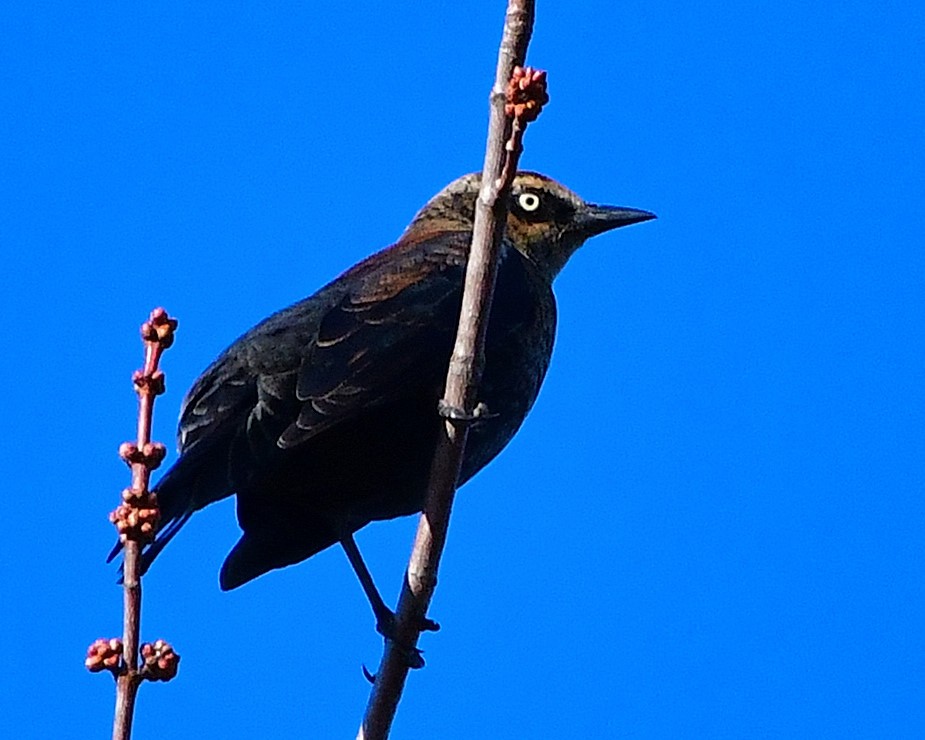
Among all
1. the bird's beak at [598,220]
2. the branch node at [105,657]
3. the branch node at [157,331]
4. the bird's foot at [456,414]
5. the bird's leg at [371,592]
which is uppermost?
the bird's beak at [598,220]

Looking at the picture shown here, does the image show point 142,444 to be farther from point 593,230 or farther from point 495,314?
point 593,230

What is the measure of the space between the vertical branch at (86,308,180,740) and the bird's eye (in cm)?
468

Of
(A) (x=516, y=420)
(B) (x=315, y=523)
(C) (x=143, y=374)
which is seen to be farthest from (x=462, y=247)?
(C) (x=143, y=374)

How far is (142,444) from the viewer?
9.70 ft

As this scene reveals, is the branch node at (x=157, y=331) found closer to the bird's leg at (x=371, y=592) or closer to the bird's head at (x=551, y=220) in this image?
the bird's leg at (x=371, y=592)

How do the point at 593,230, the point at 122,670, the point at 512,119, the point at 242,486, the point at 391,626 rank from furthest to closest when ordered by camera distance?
the point at 593,230 → the point at 242,486 → the point at 391,626 → the point at 512,119 → the point at 122,670

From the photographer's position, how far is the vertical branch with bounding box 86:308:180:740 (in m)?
2.79

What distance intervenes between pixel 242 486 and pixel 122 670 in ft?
8.24

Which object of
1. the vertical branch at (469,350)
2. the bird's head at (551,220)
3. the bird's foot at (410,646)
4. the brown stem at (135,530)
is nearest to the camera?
the brown stem at (135,530)

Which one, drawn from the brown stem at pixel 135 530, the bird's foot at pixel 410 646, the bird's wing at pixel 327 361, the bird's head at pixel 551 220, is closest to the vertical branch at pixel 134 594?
the brown stem at pixel 135 530

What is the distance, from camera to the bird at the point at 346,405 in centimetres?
534

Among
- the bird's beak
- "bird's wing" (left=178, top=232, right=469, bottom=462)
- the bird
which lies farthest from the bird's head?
"bird's wing" (left=178, top=232, right=469, bottom=462)

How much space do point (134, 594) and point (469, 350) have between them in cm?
144

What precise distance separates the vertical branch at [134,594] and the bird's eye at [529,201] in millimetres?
4677
